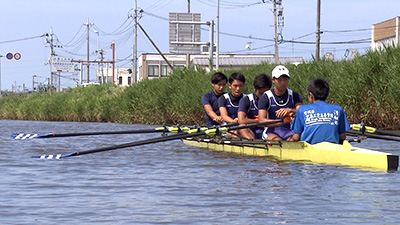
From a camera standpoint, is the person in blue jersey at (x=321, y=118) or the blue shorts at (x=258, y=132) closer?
the person in blue jersey at (x=321, y=118)

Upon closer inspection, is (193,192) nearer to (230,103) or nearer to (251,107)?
(251,107)

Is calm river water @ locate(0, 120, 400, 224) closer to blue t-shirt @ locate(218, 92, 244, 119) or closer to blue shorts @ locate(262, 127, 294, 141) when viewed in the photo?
blue shorts @ locate(262, 127, 294, 141)

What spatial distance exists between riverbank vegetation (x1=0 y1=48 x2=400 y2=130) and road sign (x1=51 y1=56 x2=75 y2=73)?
142 ft

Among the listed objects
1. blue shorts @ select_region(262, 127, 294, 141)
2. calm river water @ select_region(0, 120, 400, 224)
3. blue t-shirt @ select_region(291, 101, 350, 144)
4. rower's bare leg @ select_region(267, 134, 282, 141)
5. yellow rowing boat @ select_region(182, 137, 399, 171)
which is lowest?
calm river water @ select_region(0, 120, 400, 224)

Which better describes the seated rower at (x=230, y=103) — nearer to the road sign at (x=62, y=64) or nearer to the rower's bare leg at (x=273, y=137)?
the rower's bare leg at (x=273, y=137)

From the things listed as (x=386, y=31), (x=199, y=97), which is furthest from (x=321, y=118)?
(x=386, y=31)

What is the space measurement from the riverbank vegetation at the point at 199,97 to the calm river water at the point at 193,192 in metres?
9.20

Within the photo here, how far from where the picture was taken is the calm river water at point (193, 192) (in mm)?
6465

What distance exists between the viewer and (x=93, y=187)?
28.3 feet

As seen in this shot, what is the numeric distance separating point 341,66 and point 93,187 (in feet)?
47.8

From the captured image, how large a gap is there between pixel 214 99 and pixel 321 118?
16.8ft

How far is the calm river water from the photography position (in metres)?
6.46

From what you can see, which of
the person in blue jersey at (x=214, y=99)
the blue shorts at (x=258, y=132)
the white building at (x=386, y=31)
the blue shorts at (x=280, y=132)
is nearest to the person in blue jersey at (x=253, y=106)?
the blue shorts at (x=258, y=132)

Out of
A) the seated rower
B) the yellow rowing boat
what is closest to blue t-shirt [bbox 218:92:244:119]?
the seated rower
